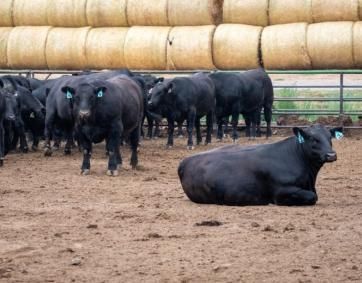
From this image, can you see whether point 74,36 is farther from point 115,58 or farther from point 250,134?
point 250,134

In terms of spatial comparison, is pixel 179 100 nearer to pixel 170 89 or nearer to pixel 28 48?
pixel 170 89

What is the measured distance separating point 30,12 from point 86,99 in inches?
621

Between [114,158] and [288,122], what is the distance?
8.76 meters

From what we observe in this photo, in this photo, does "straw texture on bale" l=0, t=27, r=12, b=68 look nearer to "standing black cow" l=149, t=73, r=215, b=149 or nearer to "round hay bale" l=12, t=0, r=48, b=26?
"round hay bale" l=12, t=0, r=48, b=26

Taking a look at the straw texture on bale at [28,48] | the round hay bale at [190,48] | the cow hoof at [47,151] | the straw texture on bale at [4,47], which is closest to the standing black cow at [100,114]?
the cow hoof at [47,151]

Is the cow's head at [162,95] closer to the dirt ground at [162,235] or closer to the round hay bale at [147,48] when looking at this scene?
the dirt ground at [162,235]

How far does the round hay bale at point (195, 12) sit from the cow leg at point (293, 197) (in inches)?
649

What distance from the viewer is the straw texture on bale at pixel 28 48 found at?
29125 millimetres

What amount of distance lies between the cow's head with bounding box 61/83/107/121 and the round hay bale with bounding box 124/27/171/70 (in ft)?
42.0

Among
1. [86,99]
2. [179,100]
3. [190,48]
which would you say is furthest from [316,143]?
[190,48]

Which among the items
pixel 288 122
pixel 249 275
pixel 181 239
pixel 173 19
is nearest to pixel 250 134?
pixel 288 122

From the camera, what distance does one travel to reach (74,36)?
28812 millimetres

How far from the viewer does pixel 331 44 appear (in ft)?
84.0

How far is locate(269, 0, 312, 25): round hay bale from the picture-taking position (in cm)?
2627
